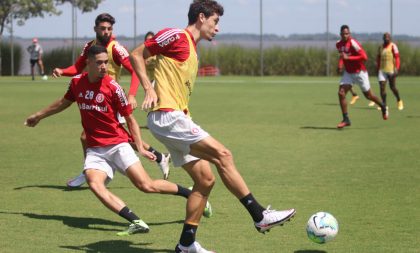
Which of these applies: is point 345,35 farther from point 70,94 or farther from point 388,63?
point 70,94

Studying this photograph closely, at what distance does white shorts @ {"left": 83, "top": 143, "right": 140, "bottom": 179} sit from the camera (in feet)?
27.7

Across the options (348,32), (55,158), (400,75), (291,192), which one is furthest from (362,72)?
(400,75)

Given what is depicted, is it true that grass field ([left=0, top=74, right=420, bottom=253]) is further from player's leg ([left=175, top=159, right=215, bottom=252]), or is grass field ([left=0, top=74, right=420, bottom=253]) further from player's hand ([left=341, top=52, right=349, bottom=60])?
player's hand ([left=341, top=52, right=349, bottom=60])

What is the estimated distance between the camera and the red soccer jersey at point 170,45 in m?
7.31

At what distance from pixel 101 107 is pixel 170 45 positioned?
1.45 metres

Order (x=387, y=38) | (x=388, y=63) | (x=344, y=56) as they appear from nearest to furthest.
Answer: (x=344, y=56)
(x=388, y=63)
(x=387, y=38)

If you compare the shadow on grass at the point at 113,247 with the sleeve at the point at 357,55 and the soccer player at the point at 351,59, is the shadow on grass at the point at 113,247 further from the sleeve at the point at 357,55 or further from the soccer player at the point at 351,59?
the sleeve at the point at 357,55

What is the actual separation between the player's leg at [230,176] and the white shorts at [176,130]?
6cm

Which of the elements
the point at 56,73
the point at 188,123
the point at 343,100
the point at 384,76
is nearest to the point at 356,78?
the point at 343,100

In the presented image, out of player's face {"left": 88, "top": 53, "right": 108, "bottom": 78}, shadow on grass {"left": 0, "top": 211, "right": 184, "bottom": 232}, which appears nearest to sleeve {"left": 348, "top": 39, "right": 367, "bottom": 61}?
shadow on grass {"left": 0, "top": 211, "right": 184, "bottom": 232}

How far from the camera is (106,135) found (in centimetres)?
855

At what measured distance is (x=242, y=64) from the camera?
56625mm

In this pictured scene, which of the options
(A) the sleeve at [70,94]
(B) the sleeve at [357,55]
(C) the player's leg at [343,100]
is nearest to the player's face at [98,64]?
(A) the sleeve at [70,94]

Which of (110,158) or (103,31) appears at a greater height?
(103,31)
